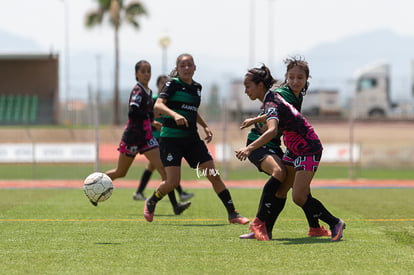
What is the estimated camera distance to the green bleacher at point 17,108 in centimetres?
4247

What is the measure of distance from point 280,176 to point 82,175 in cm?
1510

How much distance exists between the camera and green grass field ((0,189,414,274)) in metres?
5.96

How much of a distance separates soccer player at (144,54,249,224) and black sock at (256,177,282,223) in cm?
132

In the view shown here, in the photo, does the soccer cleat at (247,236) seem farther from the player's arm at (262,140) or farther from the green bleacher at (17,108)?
the green bleacher at (17,108)

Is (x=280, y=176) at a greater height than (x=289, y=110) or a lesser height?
lesser

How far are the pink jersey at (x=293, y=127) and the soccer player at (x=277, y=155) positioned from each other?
0.77 ft

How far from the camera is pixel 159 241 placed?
295 inches

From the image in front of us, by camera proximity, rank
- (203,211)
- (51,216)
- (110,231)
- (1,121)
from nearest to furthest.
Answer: (110,231)
(51,216)
(203,211)
(1,121)

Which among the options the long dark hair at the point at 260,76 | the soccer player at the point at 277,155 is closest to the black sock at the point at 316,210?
the soccer player at the point at 277,155

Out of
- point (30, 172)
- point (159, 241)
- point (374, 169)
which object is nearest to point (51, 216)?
point (159, 241)

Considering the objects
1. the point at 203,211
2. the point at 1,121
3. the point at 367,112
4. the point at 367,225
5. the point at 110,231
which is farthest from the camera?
the point at 367,112

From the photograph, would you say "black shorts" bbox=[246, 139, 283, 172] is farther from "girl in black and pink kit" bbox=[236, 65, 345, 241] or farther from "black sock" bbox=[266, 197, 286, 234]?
"black sock" bbox=[266, 197, 286, 234]

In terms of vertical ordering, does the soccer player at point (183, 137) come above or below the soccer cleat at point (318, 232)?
above

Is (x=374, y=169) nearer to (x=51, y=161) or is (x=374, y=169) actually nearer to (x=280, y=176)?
(x=51, y=161)
